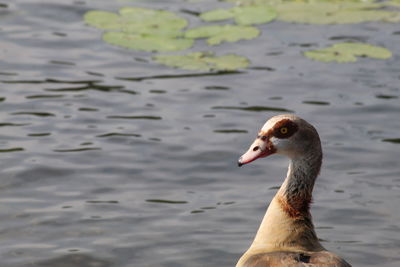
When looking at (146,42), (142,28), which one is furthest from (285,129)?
(142,28)

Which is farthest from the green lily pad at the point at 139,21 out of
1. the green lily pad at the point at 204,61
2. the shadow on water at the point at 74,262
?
the shadow on water at the point at 74,262

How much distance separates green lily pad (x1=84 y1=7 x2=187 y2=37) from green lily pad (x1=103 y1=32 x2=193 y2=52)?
0.12m

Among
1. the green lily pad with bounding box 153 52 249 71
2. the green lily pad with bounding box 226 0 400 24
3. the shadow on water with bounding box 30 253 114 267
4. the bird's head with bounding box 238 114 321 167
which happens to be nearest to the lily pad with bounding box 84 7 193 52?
the green lily pad with bounding box 153 52 249 71

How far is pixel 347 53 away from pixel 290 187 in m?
4.99

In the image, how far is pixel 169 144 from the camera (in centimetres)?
1041

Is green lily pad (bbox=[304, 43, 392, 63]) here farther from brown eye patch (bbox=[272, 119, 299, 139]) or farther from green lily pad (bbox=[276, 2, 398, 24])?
brown eye patch (bbox=[272, 119, 299, 139])

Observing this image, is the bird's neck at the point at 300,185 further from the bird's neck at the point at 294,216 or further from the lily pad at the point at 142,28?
the lily pad at the point at 142,28

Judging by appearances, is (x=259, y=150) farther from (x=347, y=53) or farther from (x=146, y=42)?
(x=146, y=42)

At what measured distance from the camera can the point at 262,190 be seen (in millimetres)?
9594

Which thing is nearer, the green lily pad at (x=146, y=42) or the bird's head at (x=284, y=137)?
the bird's head at (x=284, y=137)

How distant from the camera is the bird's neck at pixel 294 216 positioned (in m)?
7.23

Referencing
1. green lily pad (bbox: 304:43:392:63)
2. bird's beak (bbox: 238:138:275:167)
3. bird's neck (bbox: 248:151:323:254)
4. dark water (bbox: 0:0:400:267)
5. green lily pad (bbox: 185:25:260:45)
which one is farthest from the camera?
green lily pad (bbox: 185:25:260:45)

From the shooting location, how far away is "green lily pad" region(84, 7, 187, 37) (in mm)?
12711

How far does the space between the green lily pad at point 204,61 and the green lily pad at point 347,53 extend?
34.8 inches
